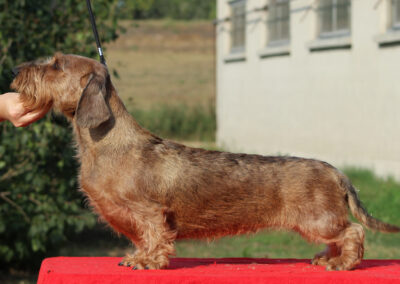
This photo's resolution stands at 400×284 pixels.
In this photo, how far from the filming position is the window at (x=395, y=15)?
11969 mm

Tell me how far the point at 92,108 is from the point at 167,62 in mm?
22362

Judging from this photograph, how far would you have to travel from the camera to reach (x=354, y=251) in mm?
4262

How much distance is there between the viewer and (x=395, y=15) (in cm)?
1207

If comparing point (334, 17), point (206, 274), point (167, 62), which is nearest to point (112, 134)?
point (206, 274)

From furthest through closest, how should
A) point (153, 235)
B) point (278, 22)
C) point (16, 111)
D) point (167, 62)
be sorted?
1. point (167, 62)
2. point (278, 22)
3. point (16, 111)
4. point (153, 235)

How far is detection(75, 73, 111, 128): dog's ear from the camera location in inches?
161

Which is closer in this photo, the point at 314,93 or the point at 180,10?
the point at 314,93

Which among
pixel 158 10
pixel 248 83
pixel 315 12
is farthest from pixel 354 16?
pixel 158 10

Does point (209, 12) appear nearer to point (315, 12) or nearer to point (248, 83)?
point (248, 83)

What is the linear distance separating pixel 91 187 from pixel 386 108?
9315 millimetres

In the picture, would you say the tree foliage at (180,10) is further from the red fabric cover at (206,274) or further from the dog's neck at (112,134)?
the red fabric cover at (206,274)

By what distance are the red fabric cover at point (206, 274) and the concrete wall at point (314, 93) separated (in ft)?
26.7

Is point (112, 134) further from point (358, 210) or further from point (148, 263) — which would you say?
point (358, 210)

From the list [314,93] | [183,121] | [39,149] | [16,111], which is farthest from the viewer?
[183,121]
